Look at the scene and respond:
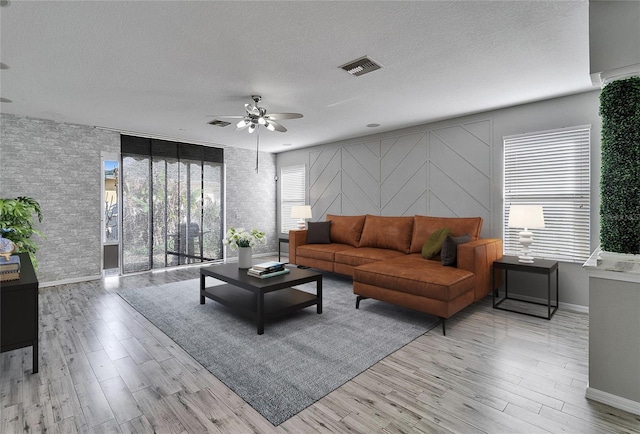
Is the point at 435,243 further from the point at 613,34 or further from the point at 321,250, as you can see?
the point at 613,34

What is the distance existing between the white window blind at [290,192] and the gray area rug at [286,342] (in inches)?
140

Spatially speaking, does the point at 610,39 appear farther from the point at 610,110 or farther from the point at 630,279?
the point at 630,279

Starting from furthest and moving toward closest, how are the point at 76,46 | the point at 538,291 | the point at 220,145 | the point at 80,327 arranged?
the point at 220,145
the point at 538,291
the point at 80,327
the point at 76,46

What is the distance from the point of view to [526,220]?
11.8 feet

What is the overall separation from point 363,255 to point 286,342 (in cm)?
213

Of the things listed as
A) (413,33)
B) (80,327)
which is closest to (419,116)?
(413,33)

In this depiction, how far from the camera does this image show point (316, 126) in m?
5.25

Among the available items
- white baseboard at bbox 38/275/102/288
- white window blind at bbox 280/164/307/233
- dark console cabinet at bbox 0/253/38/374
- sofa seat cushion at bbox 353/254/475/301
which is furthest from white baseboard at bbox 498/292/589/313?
white baseboard at bbox 38/275/102/288

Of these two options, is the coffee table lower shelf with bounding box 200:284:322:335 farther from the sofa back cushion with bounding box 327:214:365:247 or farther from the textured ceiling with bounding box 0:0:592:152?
the textured ceiling with bounding box 0:0:592:152

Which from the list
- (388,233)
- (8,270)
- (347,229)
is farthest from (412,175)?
(8,270)

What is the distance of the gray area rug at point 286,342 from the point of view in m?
2.14

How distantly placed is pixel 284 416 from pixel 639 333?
2.20 metres

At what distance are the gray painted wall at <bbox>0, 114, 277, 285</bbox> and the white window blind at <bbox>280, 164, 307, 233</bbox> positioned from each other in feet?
11.6

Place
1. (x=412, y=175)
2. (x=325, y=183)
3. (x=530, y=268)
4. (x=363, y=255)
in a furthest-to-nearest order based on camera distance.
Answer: (x=325, y=183) < (x=412, y=175) < (x=363, y=255) < (x=530, y=268)
